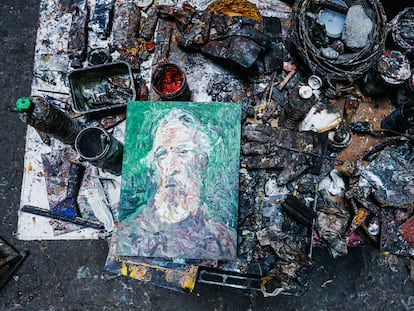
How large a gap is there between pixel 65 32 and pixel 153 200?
70.6 inches

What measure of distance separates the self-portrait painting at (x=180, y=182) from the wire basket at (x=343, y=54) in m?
0.68

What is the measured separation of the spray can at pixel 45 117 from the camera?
290 centimetres

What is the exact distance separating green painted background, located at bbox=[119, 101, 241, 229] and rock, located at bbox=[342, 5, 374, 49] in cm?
104

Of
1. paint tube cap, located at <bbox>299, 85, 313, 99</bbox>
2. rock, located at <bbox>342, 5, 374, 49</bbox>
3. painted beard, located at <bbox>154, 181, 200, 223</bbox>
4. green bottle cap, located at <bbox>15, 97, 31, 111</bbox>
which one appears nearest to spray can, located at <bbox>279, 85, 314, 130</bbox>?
paint tube cap, located at <bbox>299, 85, 313, 99</bbox>

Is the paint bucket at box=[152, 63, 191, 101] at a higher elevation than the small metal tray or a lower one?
higher

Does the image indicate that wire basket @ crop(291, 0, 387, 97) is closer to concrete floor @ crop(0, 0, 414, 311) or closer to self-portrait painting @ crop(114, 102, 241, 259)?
self-portrait painting @ crop(114, 102, 241, 259)

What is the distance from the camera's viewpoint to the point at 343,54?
131 inches

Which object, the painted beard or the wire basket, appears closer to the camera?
the painted beard

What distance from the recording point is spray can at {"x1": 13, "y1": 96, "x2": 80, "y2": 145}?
2904mm

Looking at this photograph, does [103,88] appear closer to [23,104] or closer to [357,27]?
[23,104]

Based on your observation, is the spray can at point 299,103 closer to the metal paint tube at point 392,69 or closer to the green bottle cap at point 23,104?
the metal paint tube at point 392,69

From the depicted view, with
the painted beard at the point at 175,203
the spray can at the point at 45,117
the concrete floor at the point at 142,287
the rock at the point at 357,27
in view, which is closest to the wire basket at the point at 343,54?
the rock at the point at 357,27

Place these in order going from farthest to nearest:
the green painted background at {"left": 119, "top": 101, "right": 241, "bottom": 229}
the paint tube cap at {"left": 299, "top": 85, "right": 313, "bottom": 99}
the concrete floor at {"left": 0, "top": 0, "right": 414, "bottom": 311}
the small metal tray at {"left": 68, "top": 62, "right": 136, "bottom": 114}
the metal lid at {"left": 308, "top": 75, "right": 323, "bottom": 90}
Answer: the concrete floor at {"left": 0, "top": 0, "right": 414, "bottom": 311} → the small metal tray at {"left": 68, "top": 62, "right": 136, "bottom": 114} → the metal lid at {"left": 308, "top": 75, "right": 323, "bottom": 90} → the paint tube cap at {"left": 299, "top": 85, "right": 313, "bottom": 99} → the green painted background at {"left": 119, "top": 101, "right": 241, "bottom": 229}

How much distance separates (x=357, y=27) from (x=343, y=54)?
216 millimetres
